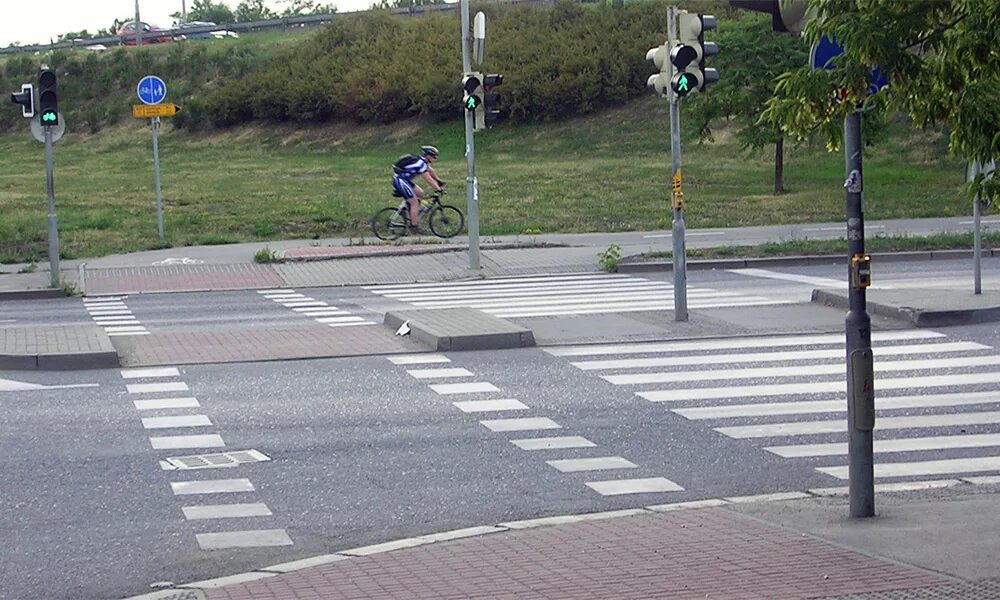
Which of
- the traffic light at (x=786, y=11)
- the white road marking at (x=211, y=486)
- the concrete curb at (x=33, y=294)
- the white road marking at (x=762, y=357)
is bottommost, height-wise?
the white road marking at (x=211, y=486)

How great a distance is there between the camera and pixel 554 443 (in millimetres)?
11695

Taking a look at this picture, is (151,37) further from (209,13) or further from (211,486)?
(211,486)

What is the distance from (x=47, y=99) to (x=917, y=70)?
749 inches

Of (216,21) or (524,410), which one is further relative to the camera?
(216,21)

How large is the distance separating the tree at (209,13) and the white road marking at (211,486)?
11758 centimetres

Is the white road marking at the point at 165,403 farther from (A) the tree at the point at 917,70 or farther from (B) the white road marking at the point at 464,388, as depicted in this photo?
(A) the tree at the point at 917,70

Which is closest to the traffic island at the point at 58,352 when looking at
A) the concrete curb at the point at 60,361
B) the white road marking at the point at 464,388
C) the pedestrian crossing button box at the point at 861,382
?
the concrete curb at the point at 60,361

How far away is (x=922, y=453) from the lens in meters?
11.2

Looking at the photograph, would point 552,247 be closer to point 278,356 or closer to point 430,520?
point 278,356

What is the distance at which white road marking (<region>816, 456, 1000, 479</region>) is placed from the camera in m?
10.5

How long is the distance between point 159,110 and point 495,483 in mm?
22135

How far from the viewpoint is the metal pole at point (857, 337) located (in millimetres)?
8508

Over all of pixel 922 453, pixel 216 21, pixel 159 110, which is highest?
pixel 216 21

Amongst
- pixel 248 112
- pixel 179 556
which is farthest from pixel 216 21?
pixel 179 556
